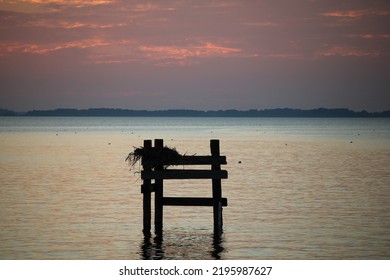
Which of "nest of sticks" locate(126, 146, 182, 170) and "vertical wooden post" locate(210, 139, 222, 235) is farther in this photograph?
"vertical wooden post" locate(210, 139, 222, 235)

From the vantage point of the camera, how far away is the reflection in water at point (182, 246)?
73.7 ft

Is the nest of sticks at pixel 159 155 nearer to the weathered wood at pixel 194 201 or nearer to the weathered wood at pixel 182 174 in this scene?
the weathered wood at pixel 182 174

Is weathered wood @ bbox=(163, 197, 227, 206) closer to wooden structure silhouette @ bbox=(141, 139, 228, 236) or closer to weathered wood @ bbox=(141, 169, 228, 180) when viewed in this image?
wooden structure silhouette @ bbox=(141, 139, 228, 236)

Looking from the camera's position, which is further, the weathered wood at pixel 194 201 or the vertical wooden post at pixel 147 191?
the weathered wood at pixel 194 201

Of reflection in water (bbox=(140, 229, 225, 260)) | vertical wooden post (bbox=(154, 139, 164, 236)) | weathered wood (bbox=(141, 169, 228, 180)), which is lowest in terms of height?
reflection in water (bbox=(140, 229, 225, 260))

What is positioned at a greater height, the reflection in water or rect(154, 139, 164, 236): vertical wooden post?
rect(154, 139, 164, 236): vertical wooden post

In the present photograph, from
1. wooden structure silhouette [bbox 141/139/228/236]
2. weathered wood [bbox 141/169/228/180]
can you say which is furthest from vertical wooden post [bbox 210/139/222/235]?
weathered wood [bbox 141/169/228/180]

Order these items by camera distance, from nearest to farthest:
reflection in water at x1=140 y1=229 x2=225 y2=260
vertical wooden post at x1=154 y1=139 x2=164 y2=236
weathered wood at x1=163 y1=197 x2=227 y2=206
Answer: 1. reflection in water at x1=140 y1=229 x2=225 y2=260
2. weathered wood at x1=163 y1=197 x2=227 y2=206
3. vertical wooden post at x1=154 y1=139 x2=164 y2=236

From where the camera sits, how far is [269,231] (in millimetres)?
26906

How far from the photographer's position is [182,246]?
23766mm

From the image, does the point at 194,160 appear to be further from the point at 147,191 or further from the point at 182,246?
the point at 182,246

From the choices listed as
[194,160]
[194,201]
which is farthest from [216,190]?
[194,160]

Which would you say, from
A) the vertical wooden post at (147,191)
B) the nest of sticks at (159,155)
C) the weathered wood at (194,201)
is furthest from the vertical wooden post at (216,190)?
the vertical wooden post at (147,191)

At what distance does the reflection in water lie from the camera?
885 inches
